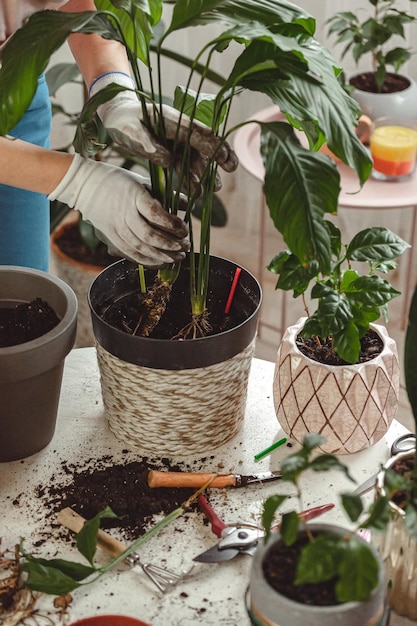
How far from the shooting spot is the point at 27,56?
3.33ft

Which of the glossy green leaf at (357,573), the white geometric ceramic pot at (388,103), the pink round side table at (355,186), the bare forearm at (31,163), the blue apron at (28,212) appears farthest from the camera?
the white geometric ceramic pot at (388,103)

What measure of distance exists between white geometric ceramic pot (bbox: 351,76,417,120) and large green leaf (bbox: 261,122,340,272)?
4.18 ft

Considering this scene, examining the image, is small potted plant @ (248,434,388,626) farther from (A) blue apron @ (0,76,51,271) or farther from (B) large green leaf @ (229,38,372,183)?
(A) blue apron @ (0,76,51,271)

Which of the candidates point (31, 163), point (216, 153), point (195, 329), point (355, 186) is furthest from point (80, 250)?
point (216, 153)

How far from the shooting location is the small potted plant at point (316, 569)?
78 centimetres

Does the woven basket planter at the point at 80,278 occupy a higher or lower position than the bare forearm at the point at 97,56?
lower

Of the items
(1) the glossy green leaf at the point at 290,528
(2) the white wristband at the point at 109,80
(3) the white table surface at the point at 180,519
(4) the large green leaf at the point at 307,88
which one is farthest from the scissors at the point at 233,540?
(2) the white wristband at the point at 109,80

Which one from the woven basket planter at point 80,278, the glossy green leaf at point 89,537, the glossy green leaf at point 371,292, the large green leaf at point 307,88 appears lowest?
the woven basket planter at point 80,278

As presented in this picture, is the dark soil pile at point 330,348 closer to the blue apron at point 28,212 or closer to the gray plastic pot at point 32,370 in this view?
the gray plastic pot at point 32,370

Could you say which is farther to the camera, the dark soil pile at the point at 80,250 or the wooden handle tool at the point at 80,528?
the dark soil pile at the point at 80,250

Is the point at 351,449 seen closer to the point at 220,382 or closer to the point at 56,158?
the point at 220,382

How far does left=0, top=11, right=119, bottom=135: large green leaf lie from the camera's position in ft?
3.32

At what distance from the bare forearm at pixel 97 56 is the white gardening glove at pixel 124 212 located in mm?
289

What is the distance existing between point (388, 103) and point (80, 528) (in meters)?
1.47
